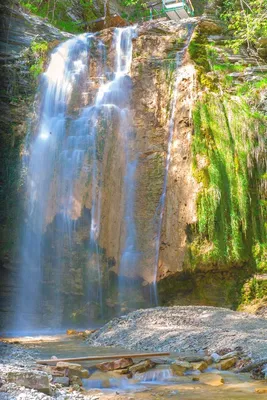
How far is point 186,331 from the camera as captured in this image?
28.3 feet

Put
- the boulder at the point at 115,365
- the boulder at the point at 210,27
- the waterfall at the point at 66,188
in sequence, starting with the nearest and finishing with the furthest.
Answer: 1. the boulder at the point at 115,365
2. the waterfall at the point at 66,188
3. the boulder at the point at 210,27

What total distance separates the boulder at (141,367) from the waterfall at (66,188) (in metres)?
7.20

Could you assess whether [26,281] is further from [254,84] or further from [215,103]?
[254,84]

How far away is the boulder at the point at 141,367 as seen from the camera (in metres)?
6.10

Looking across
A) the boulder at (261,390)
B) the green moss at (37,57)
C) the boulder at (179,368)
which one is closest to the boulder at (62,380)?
the boulder at (179,368)

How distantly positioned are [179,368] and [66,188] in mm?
9096

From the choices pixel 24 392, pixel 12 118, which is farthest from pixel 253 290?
pixel 12 118

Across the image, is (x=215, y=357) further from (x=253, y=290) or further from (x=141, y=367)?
(x=253, y=290)

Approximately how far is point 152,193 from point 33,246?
3.92 meters

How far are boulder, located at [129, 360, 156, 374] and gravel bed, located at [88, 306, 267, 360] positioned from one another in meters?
1.52

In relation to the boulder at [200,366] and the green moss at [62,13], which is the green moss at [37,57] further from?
the boulder at [200,366]

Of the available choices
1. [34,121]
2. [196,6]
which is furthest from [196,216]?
[196,6]

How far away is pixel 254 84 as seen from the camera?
1636cm

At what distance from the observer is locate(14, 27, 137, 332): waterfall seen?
13.7m
